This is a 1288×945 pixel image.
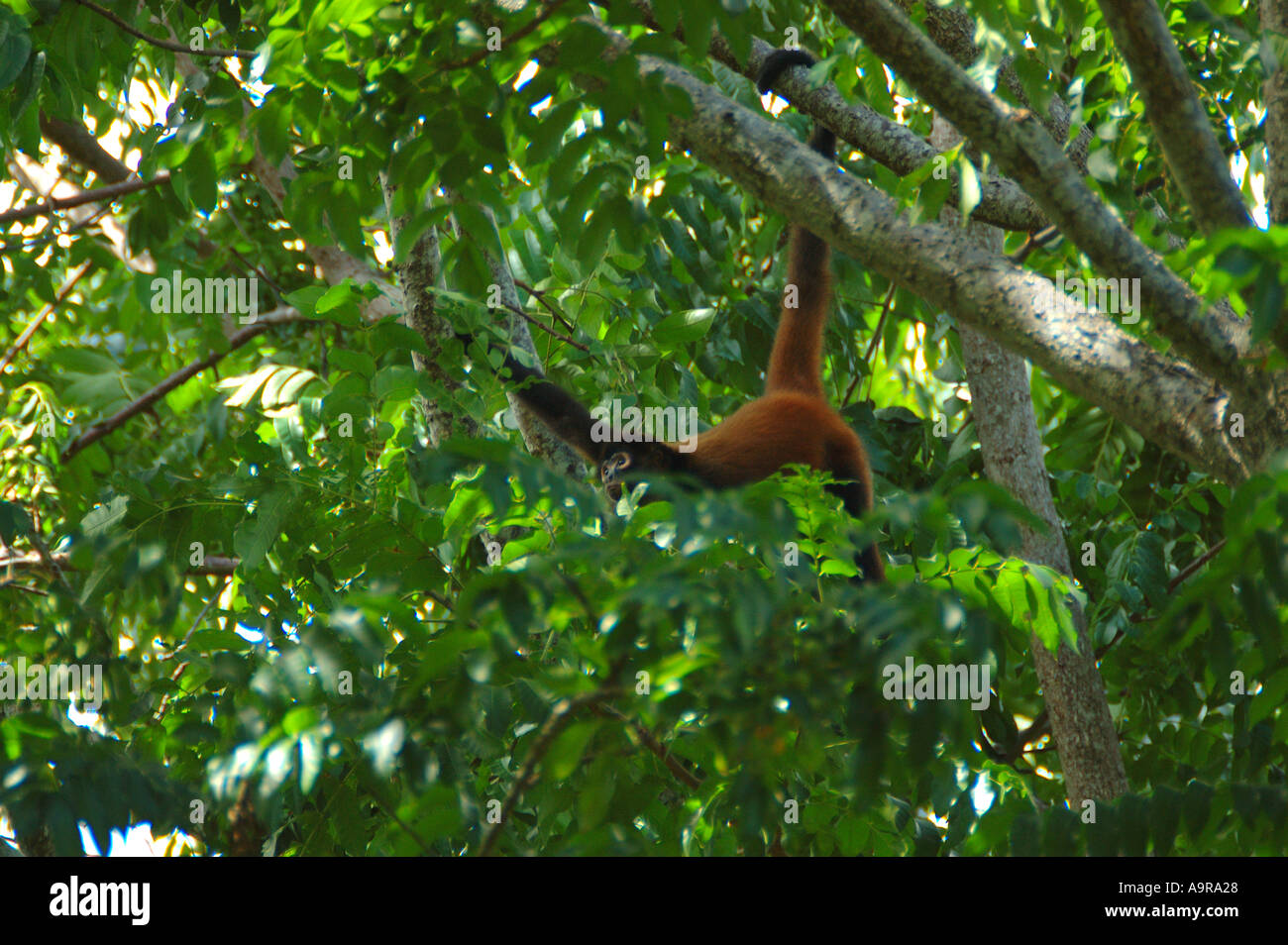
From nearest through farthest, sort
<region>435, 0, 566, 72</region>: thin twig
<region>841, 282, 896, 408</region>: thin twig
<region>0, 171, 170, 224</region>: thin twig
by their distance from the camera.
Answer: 1. <region>435, 0, 566, 72</region>: thin twig
2. <region>841, 282, 896, 408</region>: thin twig
3. <region>0, 171, 170, 224</region>: thin twig

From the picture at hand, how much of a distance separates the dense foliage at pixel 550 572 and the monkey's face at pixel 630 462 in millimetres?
434

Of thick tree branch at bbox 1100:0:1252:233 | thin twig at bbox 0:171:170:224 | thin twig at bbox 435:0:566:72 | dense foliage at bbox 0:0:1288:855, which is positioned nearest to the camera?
dense foliage at bbox 0:0:1288:855

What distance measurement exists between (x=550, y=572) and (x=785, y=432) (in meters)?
2.87

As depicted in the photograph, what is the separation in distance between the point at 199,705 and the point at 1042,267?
3.86 metres

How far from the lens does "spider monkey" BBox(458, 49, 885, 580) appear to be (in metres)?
4.44

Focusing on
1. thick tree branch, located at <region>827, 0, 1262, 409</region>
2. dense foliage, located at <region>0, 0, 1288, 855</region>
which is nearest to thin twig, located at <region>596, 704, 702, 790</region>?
dense foliage, located at <region>0, 0, 1288, 855</region>

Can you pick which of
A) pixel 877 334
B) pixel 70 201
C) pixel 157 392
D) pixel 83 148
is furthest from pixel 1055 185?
pixel 83 148

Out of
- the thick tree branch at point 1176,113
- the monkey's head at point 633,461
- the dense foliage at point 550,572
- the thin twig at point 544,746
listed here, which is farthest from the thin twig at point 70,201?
the thick tree branch at point 1176,113

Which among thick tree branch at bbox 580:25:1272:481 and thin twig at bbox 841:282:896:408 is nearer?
thick tree branch at bbox 580:25:1272:481

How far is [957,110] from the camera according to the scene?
221cm

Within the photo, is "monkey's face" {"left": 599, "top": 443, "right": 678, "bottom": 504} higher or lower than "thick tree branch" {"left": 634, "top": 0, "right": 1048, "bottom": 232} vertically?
lower

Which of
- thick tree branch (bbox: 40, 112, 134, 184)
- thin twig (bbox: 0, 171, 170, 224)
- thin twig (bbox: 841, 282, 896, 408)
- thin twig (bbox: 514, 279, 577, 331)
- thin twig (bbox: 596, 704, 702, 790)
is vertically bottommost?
thin twig (bbox: 596, 704, 702, 790)

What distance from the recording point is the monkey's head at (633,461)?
4.31 m

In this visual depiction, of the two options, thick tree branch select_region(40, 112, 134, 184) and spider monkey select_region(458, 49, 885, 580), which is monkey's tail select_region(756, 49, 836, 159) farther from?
thick tree branch select_region(40, 112, 134, 184)
